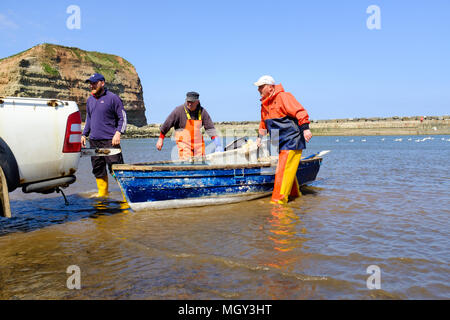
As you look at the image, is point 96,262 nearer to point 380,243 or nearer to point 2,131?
point 2,131

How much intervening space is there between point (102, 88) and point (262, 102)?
338 centimetres

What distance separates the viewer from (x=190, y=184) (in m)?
6.81

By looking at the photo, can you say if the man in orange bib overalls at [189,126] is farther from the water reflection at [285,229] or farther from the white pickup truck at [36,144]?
the white pickup truck at [36,144]

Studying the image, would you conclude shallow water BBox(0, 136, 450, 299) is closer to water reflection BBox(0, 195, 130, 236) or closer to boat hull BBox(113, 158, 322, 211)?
water reflection BBox(0, 195, 130, 236)

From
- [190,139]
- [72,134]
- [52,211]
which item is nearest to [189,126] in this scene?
[190,139]

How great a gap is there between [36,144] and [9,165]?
0.42m

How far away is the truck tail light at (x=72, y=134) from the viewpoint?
504 cm

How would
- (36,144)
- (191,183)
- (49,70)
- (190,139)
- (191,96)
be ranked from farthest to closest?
(49,70) < (190,139) < (191,96) < (191,183) < (36,144)

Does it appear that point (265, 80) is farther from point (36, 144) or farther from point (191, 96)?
point (36, 144)

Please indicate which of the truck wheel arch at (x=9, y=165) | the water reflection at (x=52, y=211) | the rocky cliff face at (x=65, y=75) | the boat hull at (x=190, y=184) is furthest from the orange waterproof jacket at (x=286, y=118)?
the rocky cliff face at (x=65, y=75)

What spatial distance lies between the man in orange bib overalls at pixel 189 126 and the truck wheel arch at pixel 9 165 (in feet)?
11.1

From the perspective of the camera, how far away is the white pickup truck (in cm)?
437
